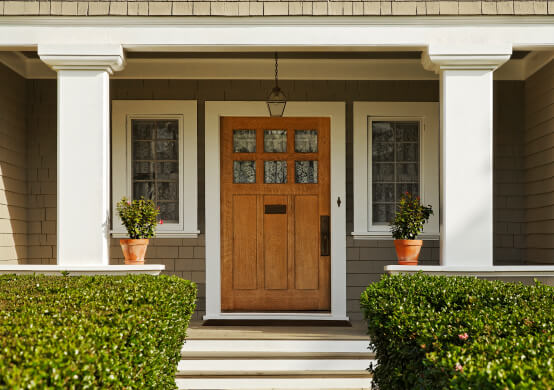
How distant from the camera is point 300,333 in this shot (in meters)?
6.04

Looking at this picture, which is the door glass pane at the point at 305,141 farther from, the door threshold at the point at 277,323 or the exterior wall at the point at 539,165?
the exterior wall at the point at 539,165

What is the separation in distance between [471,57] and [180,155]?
10.8 feet

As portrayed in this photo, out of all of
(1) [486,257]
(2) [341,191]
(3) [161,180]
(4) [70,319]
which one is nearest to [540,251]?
(1) [486,257]

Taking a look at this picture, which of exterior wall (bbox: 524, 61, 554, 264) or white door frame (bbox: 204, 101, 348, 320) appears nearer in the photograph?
exterior wall (bbox: 524, 61, 554, 264)

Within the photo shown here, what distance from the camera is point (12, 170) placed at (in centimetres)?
674

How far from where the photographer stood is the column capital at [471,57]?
17.9 ft

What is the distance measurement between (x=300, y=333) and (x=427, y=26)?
305cm

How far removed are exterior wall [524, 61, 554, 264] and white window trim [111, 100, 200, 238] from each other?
3.67 meters

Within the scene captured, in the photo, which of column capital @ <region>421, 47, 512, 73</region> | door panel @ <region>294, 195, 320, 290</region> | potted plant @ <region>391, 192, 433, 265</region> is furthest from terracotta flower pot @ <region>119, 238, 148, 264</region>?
column capital @ <region>421, 47, 512, 73</region>

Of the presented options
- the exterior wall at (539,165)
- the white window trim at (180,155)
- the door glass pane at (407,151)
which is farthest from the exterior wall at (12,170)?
the exterior wall at (539,165)

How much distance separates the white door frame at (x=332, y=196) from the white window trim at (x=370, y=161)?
162mm

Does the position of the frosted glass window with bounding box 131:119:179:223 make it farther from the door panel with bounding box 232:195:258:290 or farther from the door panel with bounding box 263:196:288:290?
the door panel with bounding box 263:196:288:290

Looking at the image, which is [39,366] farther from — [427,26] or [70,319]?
[427,26]

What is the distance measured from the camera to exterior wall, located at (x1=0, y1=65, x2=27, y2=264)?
652 centimetres
